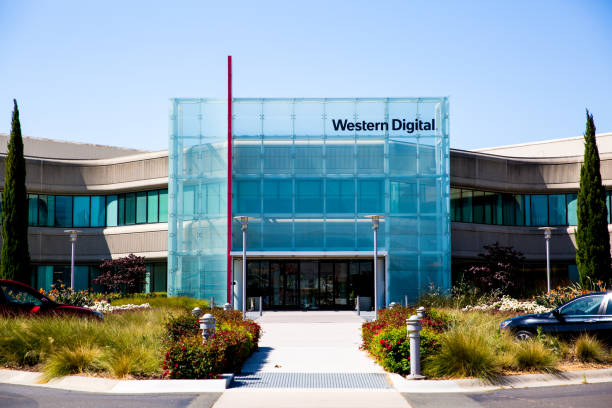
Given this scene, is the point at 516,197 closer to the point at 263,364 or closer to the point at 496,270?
the point at 496,270

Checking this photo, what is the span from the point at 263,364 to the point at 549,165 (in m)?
29.9

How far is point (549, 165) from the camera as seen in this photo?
135ft

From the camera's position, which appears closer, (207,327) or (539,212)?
(207,327)

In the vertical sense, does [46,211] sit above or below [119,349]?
above

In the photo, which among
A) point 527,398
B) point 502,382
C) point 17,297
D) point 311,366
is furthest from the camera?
point 17,297

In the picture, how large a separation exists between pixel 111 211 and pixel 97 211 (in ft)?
2.85

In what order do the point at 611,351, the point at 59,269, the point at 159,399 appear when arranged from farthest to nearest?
the point at 59,269
the point at 611,351
the point at 159,399

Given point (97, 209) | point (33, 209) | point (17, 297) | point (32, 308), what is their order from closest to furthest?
1. point (32, 308)
2. point (17, 297)
3. point (33, 209)
4. point (97, 209)

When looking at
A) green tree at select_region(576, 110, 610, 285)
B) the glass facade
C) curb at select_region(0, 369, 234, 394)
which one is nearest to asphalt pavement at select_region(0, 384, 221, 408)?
curb at select_region(0, 369, 234, 394)

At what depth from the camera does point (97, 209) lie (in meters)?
40.8

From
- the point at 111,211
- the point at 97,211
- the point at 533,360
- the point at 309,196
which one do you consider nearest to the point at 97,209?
the point at 97,211

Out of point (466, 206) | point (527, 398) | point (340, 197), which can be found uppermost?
point (340, 197)

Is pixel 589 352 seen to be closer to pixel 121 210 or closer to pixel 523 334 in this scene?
pixel 523 334

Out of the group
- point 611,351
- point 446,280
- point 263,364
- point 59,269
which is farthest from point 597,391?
point 59,269
